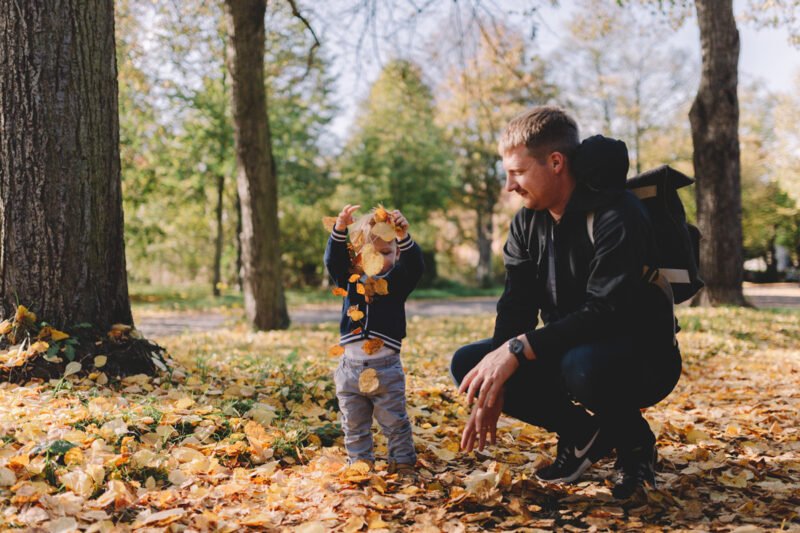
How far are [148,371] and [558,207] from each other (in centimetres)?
293

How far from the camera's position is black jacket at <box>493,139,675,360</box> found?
7.48 ft

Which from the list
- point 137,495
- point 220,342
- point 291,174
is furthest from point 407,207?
point 137,495

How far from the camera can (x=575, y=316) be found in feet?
7.70

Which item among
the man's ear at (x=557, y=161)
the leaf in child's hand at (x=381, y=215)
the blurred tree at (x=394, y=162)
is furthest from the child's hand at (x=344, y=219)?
the blurred tree at (x=394, y=162)

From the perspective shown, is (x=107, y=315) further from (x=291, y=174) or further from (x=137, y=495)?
(x=291, y=174)

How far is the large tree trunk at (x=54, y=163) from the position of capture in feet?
12.1

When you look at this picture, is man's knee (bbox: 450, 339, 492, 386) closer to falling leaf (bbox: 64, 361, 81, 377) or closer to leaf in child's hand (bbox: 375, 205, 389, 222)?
leaf in child's hand (bbox: 375, 205, 389, 222)

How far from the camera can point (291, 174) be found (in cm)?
1997

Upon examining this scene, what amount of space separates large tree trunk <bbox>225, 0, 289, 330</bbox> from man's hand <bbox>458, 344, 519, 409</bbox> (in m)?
6.66

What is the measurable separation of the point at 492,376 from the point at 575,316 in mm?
409

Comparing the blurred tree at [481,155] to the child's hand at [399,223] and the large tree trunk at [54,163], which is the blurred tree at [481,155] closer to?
the large tree trunk at [54,163]

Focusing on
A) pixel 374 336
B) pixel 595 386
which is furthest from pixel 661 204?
pixel 374 336

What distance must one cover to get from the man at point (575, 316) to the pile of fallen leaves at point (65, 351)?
2.37m

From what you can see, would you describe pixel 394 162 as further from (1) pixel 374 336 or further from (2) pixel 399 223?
(1) pixel 374 336
